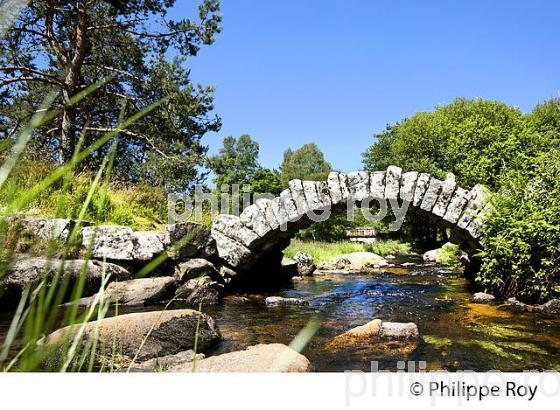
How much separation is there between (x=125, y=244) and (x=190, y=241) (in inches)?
48.8

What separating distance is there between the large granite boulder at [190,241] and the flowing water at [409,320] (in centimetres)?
131

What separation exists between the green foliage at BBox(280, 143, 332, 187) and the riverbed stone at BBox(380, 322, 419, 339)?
154 feet

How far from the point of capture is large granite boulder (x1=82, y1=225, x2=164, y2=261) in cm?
751

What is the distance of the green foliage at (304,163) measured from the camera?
172 ft

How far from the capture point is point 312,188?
874 cm

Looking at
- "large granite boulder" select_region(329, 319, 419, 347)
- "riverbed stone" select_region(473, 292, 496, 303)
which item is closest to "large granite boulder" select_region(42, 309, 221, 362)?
"large granite boulder" select_region(329, 319, 419, 347)

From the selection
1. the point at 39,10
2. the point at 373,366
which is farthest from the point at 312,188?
the point at 39,10

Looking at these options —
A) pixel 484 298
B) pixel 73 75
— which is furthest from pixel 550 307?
pixel 73 75

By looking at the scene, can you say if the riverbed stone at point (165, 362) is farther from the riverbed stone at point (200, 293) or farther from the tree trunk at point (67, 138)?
the tree trunk at point (67, 138)

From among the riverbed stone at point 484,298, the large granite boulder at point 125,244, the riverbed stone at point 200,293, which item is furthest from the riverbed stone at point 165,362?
the riverbed stone at point 484,298

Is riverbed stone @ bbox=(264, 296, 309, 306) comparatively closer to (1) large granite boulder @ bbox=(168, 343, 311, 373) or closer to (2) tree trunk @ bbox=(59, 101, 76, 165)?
(1) large granite boulder @ bbox=(168, 343, 311, 373)

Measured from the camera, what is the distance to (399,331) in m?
5.08

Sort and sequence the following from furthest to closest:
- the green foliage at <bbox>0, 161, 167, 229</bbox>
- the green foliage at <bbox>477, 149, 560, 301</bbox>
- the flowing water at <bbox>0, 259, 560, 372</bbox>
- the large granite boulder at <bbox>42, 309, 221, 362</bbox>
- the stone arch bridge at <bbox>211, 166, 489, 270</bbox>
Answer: the stone arch bridge at <bbox>211, 166, 489, 270</bbox>
the green foliage at <bbox>0, 161, 167, 229</bbox>
the green foliage at <bbox>477, 149, 560, 301</bbox>
the flowing water at <bbox>0, 259, 560, 372</bbox>
the large granite boulder at <bbox>42, 309, 221, 362</bbox>

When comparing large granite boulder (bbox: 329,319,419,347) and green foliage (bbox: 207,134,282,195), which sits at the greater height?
green foliage (bbox: 207,134,282,195)
